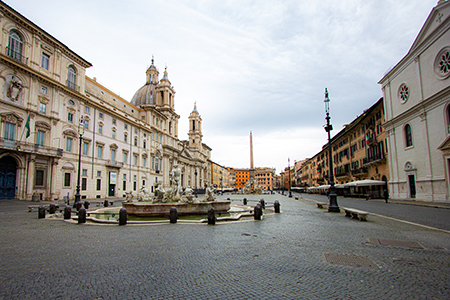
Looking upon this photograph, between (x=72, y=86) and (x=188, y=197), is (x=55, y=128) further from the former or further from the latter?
(x=188, y=197)

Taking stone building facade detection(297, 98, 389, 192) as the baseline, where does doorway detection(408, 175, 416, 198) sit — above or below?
below

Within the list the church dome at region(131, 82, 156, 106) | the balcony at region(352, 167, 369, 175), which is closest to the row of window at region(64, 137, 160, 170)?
the church dome at region(131, 82, 156, 106)

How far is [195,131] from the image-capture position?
10350cm

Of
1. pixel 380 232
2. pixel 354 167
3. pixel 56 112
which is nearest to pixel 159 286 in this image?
pixel 380 232

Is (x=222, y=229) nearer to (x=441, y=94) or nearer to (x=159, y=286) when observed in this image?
(x=159, y=286)

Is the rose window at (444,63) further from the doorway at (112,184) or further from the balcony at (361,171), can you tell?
the doorway at (112,184)

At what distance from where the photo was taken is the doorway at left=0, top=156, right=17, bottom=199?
25.1m

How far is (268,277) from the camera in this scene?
463 centimetres

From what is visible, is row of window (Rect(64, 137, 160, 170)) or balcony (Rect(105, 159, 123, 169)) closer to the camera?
row of window (Rect(64, 137, 160, 170))

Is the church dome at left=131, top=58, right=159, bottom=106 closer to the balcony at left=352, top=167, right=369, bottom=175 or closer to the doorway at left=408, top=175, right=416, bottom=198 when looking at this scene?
the balcony at left=352, top=167, right=369, bottom=175

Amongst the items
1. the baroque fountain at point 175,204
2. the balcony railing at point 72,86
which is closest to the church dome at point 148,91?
the balcony railing at point 72,86

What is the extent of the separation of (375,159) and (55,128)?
41.7 m

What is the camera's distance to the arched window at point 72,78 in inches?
1346

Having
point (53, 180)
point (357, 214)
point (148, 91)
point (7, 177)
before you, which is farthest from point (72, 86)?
point (148, 91)
